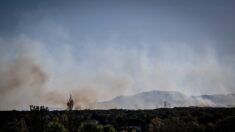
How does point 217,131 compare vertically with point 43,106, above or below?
below

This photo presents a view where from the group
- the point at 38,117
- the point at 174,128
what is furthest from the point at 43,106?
the point at 174,128

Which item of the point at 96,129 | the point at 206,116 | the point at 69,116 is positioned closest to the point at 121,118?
the point at 206,116

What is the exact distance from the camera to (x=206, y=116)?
290 feet

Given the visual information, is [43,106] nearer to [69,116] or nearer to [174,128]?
[69,116]

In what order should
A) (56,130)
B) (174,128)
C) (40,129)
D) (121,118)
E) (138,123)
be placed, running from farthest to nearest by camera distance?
1. (121,118)
2. (138,123)
3. (174,128)
4. (56,130)
5. (40,129)

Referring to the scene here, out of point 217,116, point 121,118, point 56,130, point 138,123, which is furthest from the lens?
point 121,118

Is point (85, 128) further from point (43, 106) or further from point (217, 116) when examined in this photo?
point (217, 116)

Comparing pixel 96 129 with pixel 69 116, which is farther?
pixel 96 129

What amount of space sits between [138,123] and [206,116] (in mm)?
16894

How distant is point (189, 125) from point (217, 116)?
73.0 feet

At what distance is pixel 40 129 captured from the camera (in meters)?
46.2

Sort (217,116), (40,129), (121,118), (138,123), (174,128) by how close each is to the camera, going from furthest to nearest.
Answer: (121,118), (138,123), (217,116), (174,128), (40,129)

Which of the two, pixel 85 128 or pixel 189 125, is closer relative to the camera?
pixel 85 128

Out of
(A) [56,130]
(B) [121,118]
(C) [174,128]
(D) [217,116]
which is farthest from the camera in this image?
(B) [121,118]
